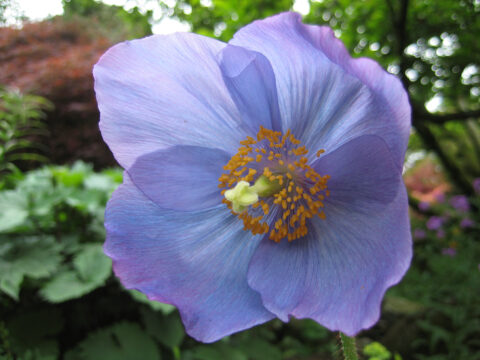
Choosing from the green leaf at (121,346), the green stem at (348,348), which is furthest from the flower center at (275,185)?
the green leaf at (121,346)

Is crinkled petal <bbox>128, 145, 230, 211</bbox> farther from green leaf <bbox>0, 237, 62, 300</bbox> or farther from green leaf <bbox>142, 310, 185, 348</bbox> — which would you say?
green leaf <bbox>142, 310, 185, 348</bbox>

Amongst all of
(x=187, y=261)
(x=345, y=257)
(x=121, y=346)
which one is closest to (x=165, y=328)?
(x=121, y=346)

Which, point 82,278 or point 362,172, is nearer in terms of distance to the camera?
point 362,172

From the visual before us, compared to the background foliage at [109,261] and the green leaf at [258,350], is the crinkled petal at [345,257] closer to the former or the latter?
the background foliage at [109,261]

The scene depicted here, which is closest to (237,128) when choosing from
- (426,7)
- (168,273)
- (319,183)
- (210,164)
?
(210,164)

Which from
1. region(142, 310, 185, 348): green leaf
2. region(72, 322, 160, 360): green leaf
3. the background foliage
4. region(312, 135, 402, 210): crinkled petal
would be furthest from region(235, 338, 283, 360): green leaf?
region(312, 135, 402, 210): crinkled petal

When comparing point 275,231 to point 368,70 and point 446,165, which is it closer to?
point 368,70

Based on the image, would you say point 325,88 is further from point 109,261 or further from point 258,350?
point 258,350
